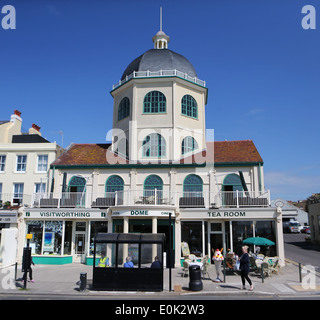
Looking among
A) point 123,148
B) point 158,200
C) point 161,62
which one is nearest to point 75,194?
point 123,148

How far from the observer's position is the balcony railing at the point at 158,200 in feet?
62.6

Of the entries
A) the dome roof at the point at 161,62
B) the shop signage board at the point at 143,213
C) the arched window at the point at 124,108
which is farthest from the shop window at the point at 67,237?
the dome roof at the point at 161,62

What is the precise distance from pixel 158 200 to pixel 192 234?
295 cm

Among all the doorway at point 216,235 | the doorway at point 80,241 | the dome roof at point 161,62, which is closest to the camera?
the doorway at point 216,235

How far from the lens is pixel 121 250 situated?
12.9 m

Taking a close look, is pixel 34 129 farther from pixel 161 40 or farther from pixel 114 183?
pixel 161 40

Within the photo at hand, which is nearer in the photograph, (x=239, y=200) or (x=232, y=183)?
(x=239, y=200)

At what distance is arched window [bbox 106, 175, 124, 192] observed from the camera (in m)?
22.1

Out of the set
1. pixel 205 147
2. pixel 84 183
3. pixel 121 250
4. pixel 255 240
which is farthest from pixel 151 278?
pixel 205 147

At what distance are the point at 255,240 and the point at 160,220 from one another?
5.60 meters

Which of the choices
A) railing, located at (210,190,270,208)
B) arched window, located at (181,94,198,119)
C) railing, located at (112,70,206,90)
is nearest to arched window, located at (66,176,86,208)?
railing, located at (112,70,206,90)

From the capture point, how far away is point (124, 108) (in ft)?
81.5

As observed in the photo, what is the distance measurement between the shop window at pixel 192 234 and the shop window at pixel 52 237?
311 inches

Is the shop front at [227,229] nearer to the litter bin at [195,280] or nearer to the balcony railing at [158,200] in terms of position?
the balcony railing at [158,200]
